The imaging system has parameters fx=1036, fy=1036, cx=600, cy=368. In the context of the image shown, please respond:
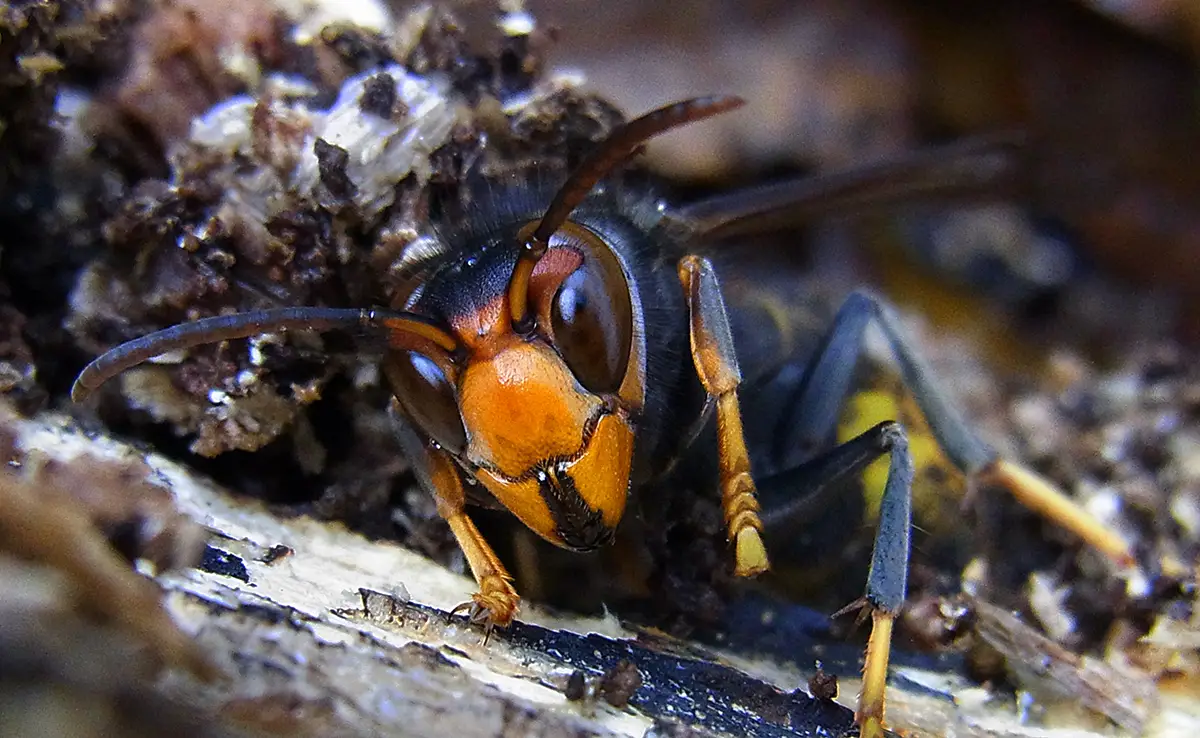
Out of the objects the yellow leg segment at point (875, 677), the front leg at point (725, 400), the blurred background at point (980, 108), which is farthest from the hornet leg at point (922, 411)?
the blurred background at point (980, 108)

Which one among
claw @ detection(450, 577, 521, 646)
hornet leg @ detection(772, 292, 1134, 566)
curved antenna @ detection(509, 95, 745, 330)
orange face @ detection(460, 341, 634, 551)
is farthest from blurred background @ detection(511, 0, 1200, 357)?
claw @ detection(450, 577, 521, 646)

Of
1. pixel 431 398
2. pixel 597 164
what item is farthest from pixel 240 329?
pixel 597 164

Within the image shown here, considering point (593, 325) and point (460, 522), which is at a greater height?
point (593, 325)

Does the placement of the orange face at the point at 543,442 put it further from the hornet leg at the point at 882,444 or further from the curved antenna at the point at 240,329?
the hornet leg at the point at 882,444

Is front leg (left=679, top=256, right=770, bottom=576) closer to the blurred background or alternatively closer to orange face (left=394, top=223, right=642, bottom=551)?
orange face (left=394, top=223, right=642, bottom=551)

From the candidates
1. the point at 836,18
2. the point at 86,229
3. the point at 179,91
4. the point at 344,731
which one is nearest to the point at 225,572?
the point at 344,731

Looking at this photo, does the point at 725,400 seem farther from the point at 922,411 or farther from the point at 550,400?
the point at 922,411
